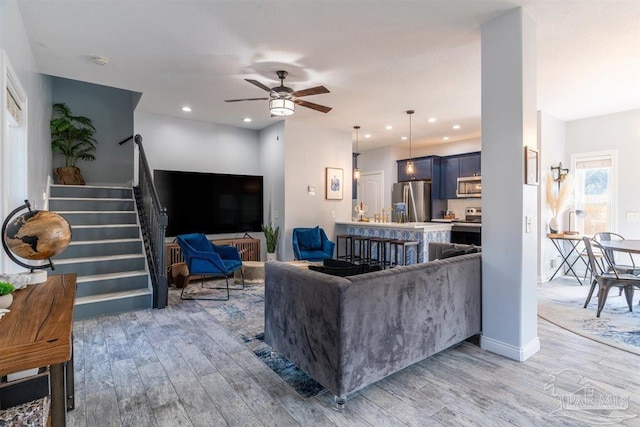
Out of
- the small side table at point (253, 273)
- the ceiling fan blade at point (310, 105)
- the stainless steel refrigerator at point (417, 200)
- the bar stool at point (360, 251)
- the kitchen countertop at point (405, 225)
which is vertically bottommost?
the small side table at point (253, 273)

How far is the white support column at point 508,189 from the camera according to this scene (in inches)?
107

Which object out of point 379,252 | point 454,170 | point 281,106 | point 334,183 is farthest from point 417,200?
point 281,106

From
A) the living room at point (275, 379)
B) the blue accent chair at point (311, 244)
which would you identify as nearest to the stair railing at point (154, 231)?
the living room at point (275, 379)

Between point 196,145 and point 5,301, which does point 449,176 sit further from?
point 5,301

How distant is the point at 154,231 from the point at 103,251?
28.9 inches

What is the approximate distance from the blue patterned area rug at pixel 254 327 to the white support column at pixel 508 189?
1.65 m

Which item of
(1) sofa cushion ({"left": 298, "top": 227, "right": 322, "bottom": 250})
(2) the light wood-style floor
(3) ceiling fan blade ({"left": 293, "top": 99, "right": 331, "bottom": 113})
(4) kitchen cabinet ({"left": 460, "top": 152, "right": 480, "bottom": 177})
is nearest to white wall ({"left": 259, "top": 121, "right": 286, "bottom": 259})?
(1) sofa cushion ({"left": 298, "top": 227, "right": 322, "bottom": 250})

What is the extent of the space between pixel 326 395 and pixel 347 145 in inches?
213

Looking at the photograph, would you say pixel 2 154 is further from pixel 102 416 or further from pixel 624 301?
pixel 624 301

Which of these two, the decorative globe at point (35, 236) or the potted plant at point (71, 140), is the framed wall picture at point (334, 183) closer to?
the potted plant at point (71, 140)

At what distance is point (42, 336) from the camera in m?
1.15

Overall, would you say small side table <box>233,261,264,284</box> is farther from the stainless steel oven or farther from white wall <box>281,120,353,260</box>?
the stainless steel oven

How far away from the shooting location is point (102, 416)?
2062 millimetres

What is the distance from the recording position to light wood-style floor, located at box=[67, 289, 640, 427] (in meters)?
2.04
